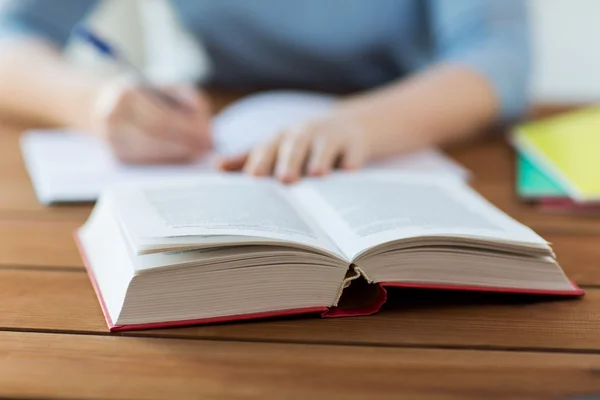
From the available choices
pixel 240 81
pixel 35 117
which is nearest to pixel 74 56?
pixel 240 81

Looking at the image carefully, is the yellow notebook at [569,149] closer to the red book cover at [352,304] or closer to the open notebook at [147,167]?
the open notebook at [147,167]

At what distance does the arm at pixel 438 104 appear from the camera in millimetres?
880

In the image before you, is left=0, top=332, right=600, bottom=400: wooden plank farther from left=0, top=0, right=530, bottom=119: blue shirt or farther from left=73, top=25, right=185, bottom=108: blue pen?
left=0, top=0, right=530, bottom=119: blue shirt

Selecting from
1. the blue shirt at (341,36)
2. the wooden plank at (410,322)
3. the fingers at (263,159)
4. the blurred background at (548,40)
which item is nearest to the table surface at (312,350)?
the wooden plank at (410,322)

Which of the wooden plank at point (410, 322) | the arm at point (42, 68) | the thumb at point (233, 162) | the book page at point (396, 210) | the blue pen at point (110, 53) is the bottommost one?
the wooden plank at point (410, 322)

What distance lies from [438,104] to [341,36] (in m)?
0.31

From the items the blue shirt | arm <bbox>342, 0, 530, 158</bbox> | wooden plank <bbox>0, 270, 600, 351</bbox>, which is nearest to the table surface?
wooden plank <bbox>0, 270, 600, 351</bbox>

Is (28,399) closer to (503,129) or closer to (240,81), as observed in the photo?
(503,129)

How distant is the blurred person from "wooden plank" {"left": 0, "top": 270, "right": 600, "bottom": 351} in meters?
0.25

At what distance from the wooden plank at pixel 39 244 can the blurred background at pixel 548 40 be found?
102cm

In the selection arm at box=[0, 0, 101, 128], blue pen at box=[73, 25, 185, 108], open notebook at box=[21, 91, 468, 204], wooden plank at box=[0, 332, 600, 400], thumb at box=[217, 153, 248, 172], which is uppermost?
arm at box=[0, 0, 101, 128]

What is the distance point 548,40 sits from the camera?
2.03m

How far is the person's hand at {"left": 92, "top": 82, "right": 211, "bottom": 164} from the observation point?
98 centimetres

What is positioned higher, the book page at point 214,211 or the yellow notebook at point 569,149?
the yellow notebook at point 569,149
